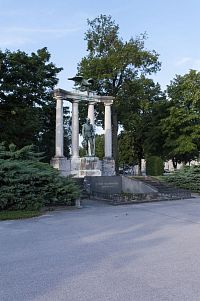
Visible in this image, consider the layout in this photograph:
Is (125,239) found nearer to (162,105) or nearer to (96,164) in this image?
(96,164)

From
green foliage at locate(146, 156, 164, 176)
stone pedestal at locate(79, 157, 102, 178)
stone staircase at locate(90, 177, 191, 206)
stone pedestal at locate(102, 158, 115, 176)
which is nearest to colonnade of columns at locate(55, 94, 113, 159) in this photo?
stone pedestal at locate(102, 158, 115, 176)

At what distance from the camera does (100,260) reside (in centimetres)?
706

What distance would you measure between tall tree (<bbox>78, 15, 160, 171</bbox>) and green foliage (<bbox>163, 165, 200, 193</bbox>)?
12.4 meters

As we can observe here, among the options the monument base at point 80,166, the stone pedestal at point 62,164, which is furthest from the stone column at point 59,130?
the monument base at point 80,166

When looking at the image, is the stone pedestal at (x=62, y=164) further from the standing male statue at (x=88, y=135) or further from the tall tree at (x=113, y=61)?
the tall tree at (x=113, y=61)

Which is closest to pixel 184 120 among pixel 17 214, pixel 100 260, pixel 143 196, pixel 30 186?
pixel 143 196

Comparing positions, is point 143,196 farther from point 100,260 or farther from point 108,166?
point 100,260

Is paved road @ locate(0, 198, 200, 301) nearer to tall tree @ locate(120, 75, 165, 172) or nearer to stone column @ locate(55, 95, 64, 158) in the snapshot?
stone column @ locate(55, 95, 64, 158)

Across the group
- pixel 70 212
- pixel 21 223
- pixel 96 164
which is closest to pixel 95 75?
pixel 96 164

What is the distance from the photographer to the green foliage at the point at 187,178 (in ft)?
87.4

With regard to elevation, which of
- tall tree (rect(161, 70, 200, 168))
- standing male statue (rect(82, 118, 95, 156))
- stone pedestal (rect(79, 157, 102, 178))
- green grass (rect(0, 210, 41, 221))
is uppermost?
tall tree (rect(161, 70, 200, 168))

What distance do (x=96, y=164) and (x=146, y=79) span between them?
53.1 feet

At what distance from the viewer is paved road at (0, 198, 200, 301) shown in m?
5.20

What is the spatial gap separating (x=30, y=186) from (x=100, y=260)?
29.9ft
